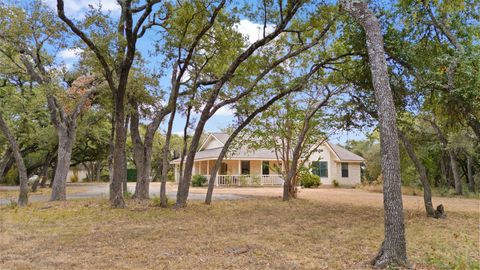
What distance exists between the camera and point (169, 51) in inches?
460

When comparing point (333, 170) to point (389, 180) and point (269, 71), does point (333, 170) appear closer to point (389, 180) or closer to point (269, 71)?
point (269, 71)

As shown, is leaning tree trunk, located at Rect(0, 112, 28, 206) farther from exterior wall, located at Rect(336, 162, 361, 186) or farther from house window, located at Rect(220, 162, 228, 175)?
exterior wall, located at Rect(336, 162, 361, 186)

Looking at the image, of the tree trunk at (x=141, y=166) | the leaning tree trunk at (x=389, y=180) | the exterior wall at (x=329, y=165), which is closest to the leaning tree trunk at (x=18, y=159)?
the tree trunk at (x=141, y=166)

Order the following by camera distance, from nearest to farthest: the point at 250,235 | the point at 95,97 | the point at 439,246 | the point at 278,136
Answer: the point at 439,246 < the point at 250,235 < the point at 95,97 < the point at 278,136

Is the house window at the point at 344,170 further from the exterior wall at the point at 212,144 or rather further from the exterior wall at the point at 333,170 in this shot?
the exterior wall at the point at 212,144

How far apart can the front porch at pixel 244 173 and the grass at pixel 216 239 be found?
15.6 meters

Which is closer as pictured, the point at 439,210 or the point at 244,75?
the point at 439,210

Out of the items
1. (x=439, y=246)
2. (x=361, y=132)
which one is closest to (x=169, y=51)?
(x=361, y=132)

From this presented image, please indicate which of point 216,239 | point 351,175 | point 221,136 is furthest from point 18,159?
point 351,175

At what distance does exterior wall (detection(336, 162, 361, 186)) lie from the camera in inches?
1210

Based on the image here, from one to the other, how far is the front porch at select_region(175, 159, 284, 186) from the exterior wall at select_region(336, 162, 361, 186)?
5.58m

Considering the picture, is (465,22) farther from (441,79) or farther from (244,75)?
(244,75)

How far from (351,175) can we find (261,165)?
8.13 metres

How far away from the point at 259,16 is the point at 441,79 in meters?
5.25
